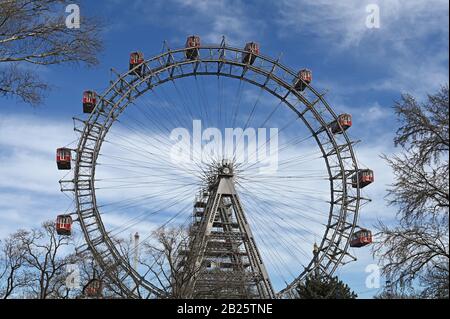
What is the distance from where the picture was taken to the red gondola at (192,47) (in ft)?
125

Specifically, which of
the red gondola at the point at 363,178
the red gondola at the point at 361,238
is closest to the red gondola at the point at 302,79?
the red gondola at the point at 363,178

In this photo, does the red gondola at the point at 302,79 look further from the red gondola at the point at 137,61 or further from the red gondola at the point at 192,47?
the red gondola at the point at 137,61

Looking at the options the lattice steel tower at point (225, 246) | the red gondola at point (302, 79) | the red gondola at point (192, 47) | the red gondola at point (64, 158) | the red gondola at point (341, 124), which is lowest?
the lattice steel tower at point (225, 246)

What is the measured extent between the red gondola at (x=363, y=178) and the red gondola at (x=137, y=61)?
52.0 ft

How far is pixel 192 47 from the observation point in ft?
126

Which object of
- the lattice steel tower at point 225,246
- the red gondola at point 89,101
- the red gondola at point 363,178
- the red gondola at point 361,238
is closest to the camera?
the lattice steel tower at point 225,246

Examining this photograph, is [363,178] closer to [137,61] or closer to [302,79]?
[302,79]

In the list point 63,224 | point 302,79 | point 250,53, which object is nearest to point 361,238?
point 302,79

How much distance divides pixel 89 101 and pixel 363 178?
1841cm

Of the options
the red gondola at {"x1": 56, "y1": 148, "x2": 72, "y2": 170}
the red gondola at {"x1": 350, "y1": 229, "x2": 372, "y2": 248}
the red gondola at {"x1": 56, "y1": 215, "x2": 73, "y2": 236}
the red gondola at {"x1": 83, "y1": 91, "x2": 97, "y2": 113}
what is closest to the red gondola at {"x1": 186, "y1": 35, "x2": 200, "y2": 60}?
the red gondola at {"x1": 83, "y1": 91, "x2": 97, "y2": 113}

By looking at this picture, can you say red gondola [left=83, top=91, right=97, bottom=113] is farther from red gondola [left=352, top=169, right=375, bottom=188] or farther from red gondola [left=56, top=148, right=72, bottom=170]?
red gondola [left=352, top=169, right=375, bottom=188]

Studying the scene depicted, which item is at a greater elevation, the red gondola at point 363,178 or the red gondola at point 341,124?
the red gondola at point 341,124
